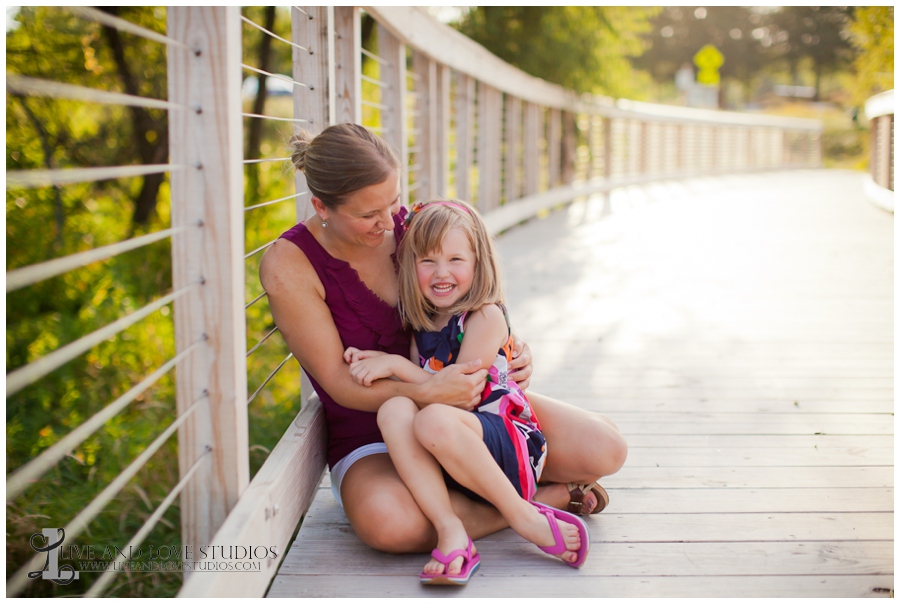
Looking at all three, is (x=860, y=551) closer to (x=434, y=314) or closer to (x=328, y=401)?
(x=434, y=314)

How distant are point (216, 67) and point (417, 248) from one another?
754 mm

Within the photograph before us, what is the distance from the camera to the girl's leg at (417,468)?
6.57 feet

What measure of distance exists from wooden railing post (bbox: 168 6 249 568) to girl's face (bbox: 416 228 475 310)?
1.82 feet

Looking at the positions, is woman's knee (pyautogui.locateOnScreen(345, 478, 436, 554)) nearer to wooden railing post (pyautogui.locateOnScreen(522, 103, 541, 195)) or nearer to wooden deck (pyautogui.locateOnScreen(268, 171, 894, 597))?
wooden deck (pyautogui.locateOnScreen(268, 171, 894, 597))

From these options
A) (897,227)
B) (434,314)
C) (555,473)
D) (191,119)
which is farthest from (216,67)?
(897,227)

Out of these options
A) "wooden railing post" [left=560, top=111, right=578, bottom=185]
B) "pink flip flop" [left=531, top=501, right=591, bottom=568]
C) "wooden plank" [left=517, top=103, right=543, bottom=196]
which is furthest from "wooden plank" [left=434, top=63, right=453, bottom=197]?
"wooden railing post" [left=560, top=111, right=578, bottom=185]

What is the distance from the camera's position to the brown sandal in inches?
90.0

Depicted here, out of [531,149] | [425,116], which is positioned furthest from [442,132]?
[531,149]

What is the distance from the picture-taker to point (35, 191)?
18.6ft

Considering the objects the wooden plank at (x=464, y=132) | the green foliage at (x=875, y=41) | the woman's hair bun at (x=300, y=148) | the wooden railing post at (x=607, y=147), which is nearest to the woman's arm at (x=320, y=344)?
the woman's hair bun at (x=300, y=148)

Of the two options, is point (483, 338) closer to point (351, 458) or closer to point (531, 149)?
point (351, 458)

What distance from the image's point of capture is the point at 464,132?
23.8 feet

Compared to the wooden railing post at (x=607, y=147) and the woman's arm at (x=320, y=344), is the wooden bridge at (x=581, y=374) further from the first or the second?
the wooden railing post at (x=607, y=147)

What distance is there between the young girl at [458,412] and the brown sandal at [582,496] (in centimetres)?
17
